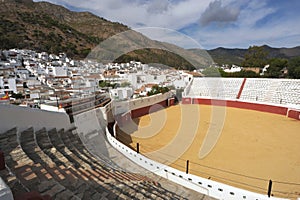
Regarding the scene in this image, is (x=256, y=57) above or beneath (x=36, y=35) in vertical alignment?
beneath

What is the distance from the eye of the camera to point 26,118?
414cm

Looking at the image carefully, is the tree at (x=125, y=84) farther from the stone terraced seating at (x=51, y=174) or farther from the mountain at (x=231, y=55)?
the mountain at (x=231, y=55)

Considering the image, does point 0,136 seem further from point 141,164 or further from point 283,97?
point 283,97

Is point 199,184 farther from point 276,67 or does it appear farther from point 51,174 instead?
point 276,67

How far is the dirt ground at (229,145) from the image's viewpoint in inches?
199

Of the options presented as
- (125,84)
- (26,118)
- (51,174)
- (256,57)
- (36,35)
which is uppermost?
(36,35)

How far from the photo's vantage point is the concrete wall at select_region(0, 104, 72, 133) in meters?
3.74

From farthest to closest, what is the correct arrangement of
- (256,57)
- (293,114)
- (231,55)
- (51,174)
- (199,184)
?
(231,55) → (256,57) → (293,114) → (199,184) → (51,174)

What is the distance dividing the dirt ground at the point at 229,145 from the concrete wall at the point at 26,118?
3.13m

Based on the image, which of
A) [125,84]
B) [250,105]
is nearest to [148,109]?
[250,105]

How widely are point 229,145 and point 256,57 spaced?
28.5 meters

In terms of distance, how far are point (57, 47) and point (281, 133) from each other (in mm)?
52033

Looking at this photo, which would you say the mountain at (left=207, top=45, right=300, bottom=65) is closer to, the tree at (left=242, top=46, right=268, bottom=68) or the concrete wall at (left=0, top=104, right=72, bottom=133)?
the tree at (left=242, top=46, right=268, bottom=68)

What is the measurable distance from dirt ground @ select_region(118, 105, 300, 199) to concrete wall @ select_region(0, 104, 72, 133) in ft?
10.3
